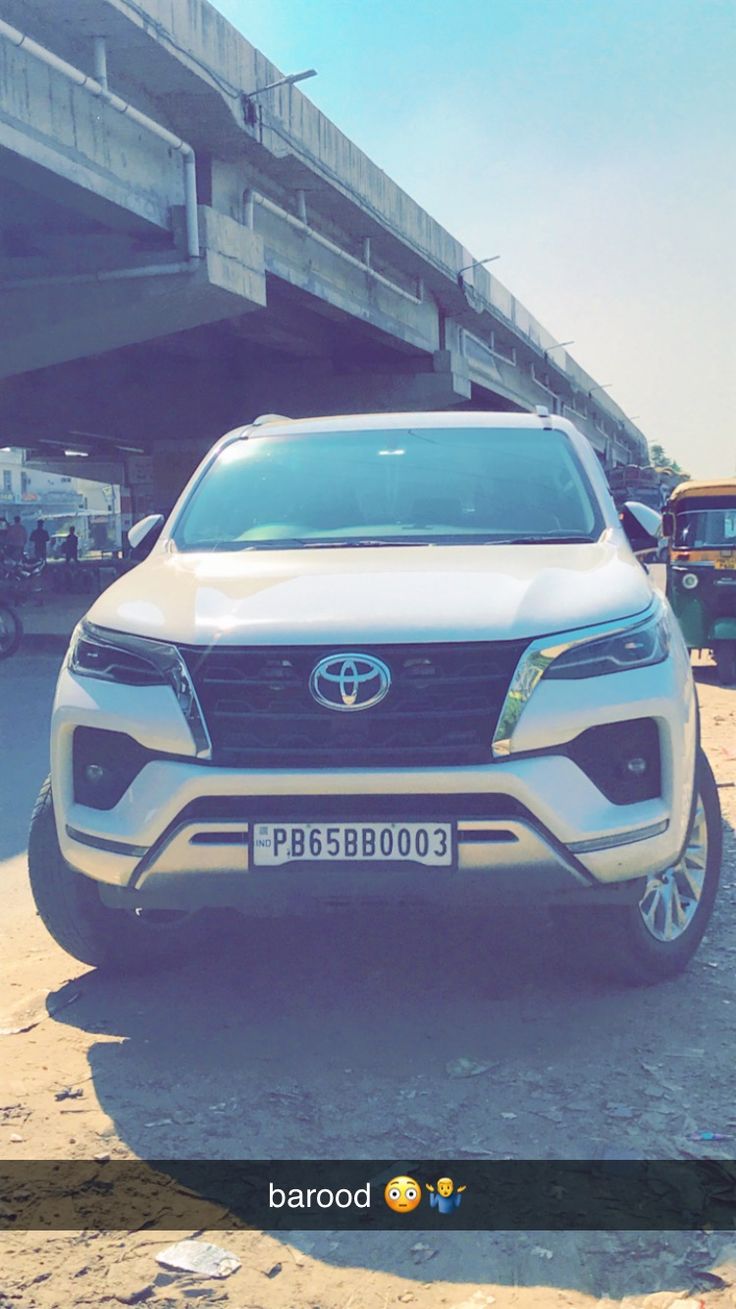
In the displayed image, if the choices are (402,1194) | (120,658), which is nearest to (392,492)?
(120,658)

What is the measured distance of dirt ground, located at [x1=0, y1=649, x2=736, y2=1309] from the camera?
2611 mm

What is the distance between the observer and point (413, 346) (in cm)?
2789

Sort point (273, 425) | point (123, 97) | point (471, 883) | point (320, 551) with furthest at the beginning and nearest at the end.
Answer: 1. point (123, 97)
2. point (273, 425)
3. point (320, 551)
4. point (471, 883)

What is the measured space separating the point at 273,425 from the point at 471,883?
286 cm

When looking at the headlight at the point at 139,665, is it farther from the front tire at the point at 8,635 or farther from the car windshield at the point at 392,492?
the front tire at the point at 8,635

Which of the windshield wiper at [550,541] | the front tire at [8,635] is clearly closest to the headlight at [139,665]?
the windshield wiper at [550,541]

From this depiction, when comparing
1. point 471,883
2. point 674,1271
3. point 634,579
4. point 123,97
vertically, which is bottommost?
point 674,1271

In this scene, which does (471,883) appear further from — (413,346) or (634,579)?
(413,346)

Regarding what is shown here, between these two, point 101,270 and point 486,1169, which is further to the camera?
point 101,270

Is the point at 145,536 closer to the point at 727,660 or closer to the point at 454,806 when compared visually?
the point at 454,806

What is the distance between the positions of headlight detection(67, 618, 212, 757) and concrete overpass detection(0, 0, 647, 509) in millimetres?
10018

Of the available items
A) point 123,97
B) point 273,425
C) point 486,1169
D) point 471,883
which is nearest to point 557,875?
point 471,883

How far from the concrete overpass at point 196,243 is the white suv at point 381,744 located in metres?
10.2

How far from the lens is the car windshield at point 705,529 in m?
13.3
